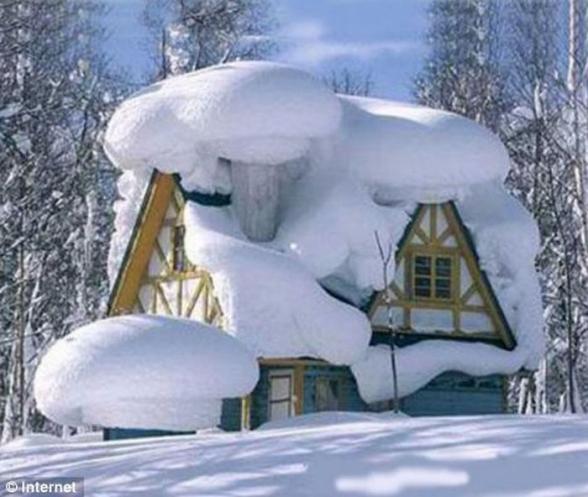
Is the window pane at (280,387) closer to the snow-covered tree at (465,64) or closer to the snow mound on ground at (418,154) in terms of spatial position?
the snow mound on ground at (418,154)

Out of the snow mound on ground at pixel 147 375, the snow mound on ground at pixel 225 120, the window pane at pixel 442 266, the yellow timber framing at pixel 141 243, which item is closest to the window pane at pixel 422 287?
the window pane at pixel 442 266

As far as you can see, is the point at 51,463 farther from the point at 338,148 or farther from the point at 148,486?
the point at 338,148

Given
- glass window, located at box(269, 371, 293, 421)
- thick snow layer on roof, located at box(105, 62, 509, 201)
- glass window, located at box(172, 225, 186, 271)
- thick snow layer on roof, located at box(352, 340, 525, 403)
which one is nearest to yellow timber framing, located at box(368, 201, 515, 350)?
thick snow layer on roof, located at box(352, 340, 525, 403)

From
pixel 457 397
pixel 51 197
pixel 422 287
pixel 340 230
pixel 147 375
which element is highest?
pixel 51 197

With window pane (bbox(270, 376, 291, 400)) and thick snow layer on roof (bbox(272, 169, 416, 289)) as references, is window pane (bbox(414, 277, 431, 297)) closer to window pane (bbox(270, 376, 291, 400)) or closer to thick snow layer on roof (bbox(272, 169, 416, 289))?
thick snow layer on roof (bbox(272, 169, 416, 289))

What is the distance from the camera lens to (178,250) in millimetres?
22172

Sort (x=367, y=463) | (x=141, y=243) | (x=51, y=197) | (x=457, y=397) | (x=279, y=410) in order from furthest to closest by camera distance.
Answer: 1. (x=51, y=197)
2. (x=141, y=243)
3. (x=457, y=397)
4. (x=279, y=410)
5. (x=367, y=463)

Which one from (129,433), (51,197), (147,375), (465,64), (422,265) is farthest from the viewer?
(465,64)

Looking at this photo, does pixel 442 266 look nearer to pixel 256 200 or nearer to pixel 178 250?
pixel 256 200

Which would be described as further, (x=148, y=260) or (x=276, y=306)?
(x=148, y=260)

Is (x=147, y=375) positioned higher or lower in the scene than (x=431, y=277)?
lower

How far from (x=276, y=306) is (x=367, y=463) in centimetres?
1020

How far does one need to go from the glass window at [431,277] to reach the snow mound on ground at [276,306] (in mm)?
2330

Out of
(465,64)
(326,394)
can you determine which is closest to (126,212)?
(326,394)
